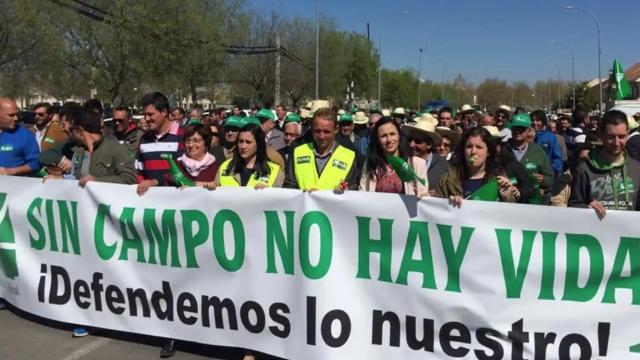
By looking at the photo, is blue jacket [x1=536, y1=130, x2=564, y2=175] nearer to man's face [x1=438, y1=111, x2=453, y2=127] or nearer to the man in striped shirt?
man's face [x1=438, y1=111, x2=453, y2=127]

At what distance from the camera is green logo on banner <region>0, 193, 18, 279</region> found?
4.81m

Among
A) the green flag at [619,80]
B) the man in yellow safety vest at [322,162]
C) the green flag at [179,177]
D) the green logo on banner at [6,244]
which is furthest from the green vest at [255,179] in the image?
the green flag at [619,80]

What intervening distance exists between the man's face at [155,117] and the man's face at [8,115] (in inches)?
61.0

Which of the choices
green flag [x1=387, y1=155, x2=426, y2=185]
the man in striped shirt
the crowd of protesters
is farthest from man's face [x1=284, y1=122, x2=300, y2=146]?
green flag [x1=387, y1=155, x2=426, y2=185]

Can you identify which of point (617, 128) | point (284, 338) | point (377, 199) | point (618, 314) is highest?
point (617, 128)

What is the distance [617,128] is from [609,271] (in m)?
0.97

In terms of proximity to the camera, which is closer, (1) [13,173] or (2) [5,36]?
(1) [13,173]

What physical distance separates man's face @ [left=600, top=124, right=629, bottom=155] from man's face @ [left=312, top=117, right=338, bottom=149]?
1.86 metres

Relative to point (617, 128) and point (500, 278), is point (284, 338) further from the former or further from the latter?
point (617, 128)

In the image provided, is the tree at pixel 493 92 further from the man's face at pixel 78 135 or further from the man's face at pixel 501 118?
the man's face at pixel 78 135

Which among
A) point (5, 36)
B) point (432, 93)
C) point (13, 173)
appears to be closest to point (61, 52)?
point (5, 36)

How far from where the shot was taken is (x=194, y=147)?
16.1ft

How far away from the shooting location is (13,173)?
5.43m

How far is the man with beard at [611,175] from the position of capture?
3693mm
